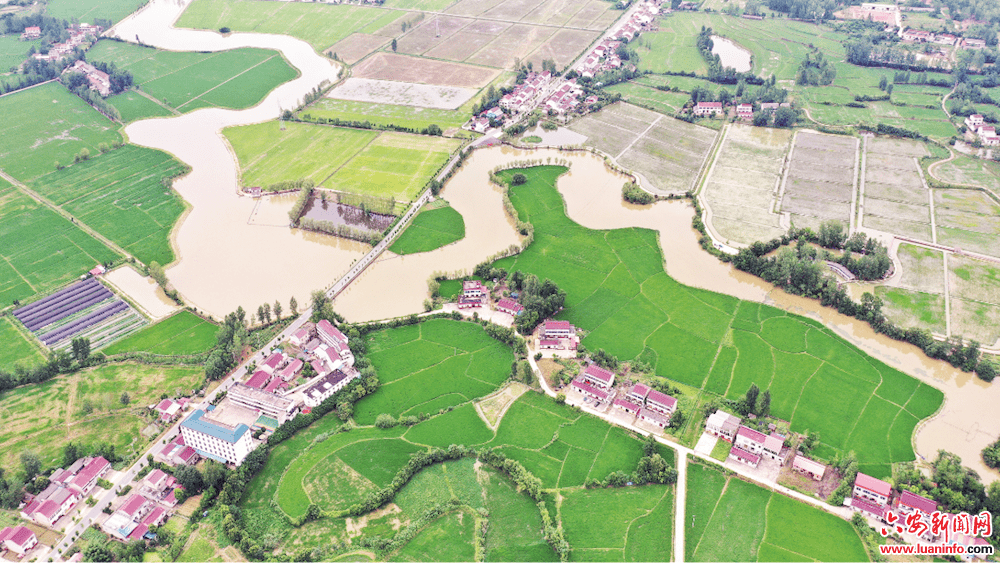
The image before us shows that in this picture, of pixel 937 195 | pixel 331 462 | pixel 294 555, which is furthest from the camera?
pixel 937 195

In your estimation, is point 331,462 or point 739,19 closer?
point 331,462

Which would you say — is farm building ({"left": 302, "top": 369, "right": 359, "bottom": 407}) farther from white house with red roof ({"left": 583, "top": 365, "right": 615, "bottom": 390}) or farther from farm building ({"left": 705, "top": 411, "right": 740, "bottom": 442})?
farm building ({"left": 705, "top": 411, "right": 740, "bottom": 442})

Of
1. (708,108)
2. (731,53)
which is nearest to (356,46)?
(708,108)

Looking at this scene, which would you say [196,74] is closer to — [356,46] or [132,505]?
[356,46]

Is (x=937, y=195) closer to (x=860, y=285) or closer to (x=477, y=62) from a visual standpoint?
(x=860, y=285)

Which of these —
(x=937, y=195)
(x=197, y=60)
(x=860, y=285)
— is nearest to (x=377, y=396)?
(x=860, y=285)

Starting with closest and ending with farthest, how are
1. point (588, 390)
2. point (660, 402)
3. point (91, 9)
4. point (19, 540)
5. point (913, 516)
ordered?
point (19, 540) < point (913, 516) < point (660, 402) < point (588, 390) < point (91, 9)

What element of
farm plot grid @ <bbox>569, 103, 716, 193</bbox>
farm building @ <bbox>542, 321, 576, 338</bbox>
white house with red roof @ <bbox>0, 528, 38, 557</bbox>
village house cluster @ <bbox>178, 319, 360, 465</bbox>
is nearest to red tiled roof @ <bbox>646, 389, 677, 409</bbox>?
farm building @ <bbox>542, 321, 576, 338</bbox>
